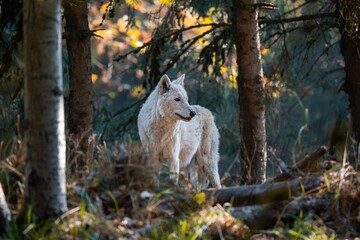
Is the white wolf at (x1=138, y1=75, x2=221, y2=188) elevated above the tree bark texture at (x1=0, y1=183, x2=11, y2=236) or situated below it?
above

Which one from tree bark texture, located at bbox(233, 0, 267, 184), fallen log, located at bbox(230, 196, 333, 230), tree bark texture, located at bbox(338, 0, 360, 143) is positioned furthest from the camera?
tree bark texture, located at bbox(338, 0, 360, 143)

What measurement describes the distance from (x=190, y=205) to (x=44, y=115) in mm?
1528

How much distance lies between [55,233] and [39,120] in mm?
888

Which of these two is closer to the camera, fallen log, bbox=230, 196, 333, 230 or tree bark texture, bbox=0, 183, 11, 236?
tree bark texture, bbox=0, 183, 11, 236

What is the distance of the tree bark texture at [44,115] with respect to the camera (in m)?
5.45

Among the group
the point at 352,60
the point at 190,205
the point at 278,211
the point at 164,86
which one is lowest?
the point at 278,211

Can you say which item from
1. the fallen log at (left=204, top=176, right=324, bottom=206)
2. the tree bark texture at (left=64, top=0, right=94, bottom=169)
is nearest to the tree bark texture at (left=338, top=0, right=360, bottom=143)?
the tree bark texture at (left=64, top=0, right=94, bottom=169)

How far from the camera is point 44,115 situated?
17.9 feet

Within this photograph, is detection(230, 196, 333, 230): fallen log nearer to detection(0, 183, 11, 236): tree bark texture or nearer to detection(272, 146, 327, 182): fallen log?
detection(272, 146, 327, 182): fallen log

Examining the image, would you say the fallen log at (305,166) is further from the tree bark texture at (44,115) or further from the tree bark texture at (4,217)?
the tree bark texture at (4,217)

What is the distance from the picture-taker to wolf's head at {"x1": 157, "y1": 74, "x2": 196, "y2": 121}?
10.3 meters

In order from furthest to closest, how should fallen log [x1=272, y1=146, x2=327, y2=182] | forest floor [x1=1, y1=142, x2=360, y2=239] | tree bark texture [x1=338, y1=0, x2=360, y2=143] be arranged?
tree bark texture [x1=338, y1=0, x2=360, y2=143] → fallen log [x1=272, y1=146, x2=327, y2=182] → forest floor [x1=1, y1=142, x2=360, y2=239]

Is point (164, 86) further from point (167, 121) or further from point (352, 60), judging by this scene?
point (352, 60)

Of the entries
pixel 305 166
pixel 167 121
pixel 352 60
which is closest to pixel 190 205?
pixel 305 166
